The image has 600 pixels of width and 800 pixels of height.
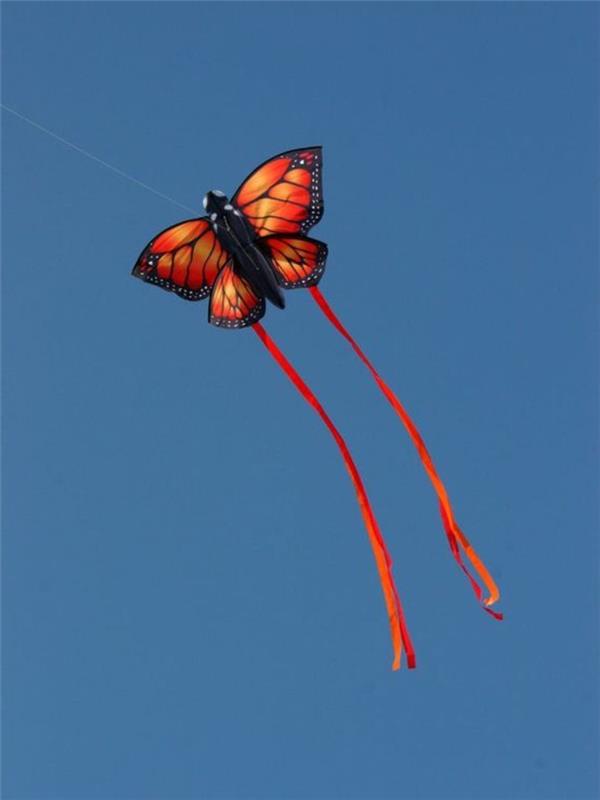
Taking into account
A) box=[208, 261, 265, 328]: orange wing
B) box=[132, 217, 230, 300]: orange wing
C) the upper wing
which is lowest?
box=[208, 261, 265, 328]: orange wing

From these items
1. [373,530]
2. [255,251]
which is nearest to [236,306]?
[255,251]

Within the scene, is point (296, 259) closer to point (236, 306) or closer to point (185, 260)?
point (236, 306)

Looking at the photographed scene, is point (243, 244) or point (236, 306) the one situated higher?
point (243, 244)

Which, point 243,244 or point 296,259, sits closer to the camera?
point 243,244

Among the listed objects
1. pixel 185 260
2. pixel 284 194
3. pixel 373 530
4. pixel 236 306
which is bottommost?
pixel 373 530

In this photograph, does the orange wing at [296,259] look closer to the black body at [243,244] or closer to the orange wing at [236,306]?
the black body at [243,244]

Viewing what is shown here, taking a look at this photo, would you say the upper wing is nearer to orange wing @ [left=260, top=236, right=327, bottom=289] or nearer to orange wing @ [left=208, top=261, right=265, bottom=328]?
orange wing @ [left=260, top=236, right=327, bottom=289]
